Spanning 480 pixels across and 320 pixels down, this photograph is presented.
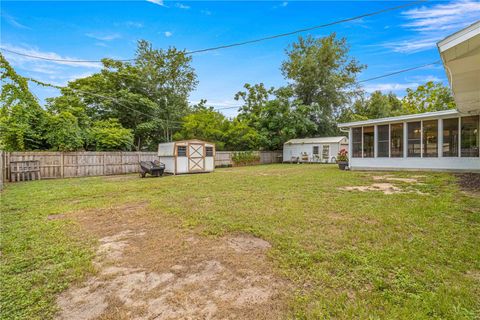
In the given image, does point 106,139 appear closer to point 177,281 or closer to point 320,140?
point 177,281

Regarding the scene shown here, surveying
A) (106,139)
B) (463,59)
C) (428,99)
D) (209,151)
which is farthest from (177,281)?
(428,99)

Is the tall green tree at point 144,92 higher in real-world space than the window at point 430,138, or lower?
higher

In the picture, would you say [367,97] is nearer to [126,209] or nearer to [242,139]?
[242,139]

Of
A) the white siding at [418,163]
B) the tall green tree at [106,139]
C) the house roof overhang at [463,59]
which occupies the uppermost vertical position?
the house roof overhang at [463,59]

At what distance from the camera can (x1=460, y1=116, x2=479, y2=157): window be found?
929cm

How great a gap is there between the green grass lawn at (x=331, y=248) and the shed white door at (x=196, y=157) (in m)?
7.22

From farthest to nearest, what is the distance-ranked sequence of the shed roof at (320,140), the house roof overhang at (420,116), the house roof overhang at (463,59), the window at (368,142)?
the shed roof at (320,140), the window at (368,142), the house roof overhang at (420,116), the house roof overhang at (463,59)

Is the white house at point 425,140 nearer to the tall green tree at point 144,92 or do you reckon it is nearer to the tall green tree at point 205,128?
the tall green tree at point 205,128

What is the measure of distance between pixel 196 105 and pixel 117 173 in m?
12.0

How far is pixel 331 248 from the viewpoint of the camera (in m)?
2.81

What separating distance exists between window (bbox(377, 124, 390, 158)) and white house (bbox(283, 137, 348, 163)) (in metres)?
8.14

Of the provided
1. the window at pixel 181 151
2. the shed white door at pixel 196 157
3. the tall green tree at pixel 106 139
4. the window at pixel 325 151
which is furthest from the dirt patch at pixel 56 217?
the window at pixel 325 151

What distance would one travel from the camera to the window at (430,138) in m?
10.1

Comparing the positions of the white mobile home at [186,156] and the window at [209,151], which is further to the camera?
Answer: the window at [209,151]
